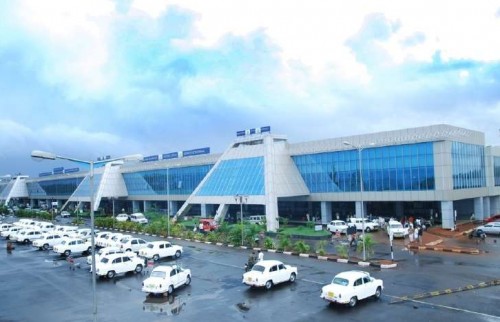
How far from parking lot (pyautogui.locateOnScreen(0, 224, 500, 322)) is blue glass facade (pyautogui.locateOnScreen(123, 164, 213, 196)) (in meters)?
51.0

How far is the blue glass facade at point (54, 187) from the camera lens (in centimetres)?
13300

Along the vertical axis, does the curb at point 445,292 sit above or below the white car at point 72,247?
below

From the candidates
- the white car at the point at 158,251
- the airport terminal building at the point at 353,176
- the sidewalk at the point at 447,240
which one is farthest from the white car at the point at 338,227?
the white car at the point at 158,251

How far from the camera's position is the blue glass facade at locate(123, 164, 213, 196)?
90312 millimetres

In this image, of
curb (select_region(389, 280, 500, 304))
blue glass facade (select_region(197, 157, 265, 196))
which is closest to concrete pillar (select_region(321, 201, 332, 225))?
blue glass facade (select_region(197, 157, 265, 196))

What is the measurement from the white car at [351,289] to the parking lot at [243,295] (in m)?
0.46

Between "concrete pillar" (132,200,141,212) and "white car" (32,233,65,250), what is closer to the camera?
"white car" (32,233,65,250)

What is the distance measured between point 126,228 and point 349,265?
41138 mm

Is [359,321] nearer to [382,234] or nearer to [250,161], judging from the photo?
[382,234]

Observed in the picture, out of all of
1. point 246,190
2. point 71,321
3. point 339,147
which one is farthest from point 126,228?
point 71,321

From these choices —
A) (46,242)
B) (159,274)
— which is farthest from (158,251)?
(46,242)

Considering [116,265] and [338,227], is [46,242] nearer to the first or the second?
[116,265]

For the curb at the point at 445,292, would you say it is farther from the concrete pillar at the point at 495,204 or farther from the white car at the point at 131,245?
the concrete pillar at the point at 495,204

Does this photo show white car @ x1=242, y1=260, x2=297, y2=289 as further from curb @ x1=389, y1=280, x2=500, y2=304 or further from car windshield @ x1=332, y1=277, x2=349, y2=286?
curb @ x1=389, y1=280, x2=500, y2=304
